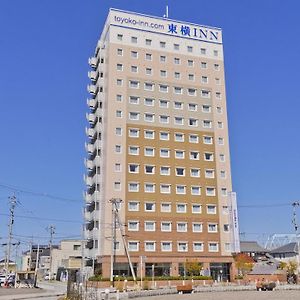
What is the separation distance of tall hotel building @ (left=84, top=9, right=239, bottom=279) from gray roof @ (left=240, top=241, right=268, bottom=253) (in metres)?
44.3

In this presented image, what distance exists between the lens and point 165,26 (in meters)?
80.8

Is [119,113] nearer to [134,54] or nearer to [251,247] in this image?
[134,54]

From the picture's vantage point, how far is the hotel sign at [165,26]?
256 ft

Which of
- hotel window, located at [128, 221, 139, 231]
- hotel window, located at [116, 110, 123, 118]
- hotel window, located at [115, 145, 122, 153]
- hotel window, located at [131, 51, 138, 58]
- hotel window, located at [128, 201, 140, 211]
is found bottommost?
hotel window, located at [128, 221, 139, 231]

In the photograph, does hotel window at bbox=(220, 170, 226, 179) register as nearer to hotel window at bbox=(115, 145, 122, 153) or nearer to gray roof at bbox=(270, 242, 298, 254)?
hotel window at bbox=(115, 145, 122, 153)

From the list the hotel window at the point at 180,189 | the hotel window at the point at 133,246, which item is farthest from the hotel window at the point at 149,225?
the hotel window at the point at 180,189

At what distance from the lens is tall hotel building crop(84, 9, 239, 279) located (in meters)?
69.2

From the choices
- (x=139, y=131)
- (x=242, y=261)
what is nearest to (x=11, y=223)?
(x=139, y=131)

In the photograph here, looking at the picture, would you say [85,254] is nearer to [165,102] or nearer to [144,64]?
[165,102]

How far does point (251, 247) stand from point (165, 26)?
6534 centimetres

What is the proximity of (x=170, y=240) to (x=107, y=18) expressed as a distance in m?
41.1

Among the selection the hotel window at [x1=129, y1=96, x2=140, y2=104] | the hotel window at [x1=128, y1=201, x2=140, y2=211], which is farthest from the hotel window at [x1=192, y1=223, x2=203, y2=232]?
the hotel window at [x1=129, y1=96, x2=140, y2=104]

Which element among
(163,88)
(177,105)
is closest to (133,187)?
(177,105)

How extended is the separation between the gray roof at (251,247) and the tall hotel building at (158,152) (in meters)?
44.3
